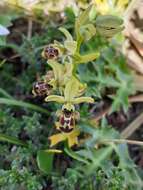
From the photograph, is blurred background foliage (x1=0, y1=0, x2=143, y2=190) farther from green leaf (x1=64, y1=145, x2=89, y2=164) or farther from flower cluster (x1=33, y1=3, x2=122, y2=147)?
flower cluster (x1=33, y1=3, x2=122, y2=147)

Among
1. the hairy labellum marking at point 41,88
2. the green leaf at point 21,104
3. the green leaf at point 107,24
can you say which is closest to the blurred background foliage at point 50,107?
the green leaf at point 21,104

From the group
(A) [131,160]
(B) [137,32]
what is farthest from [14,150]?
(B) [137,32]

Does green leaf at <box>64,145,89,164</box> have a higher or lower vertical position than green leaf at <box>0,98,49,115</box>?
lower

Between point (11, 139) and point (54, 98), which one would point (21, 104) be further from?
point (54, 98)

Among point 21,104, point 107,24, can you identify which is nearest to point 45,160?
point 21,104

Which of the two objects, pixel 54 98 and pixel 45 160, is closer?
pixel 54 98

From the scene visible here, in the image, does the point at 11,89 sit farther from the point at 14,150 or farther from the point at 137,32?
the point at 137,32

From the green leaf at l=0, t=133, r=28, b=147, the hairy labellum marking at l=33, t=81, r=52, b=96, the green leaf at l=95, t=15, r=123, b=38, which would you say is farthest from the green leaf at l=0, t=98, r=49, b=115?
the green leaf at l=95, t=15, r=123, b=38

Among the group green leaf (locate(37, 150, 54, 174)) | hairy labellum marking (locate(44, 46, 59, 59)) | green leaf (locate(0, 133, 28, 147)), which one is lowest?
green leaf (locate(37, 150, 54, 174))
